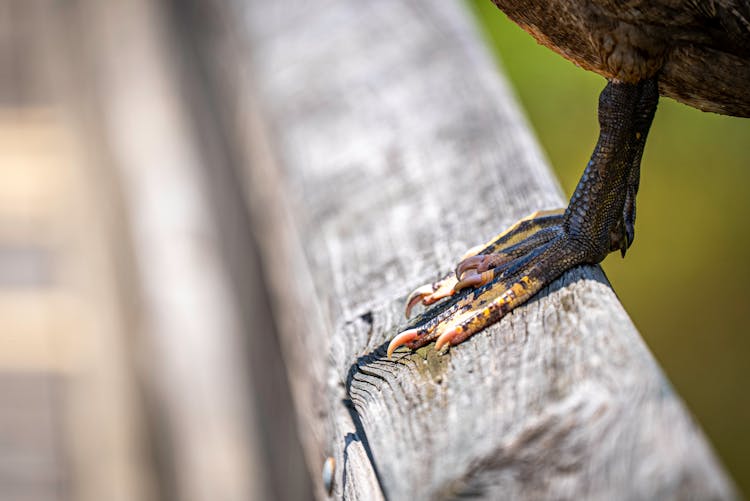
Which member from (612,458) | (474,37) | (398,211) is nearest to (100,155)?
(474,37)

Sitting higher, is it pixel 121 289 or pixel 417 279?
pixel 121 289

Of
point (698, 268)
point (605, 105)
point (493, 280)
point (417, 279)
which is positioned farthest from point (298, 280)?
point (698, 268)

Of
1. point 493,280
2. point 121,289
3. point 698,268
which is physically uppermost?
point 121,289

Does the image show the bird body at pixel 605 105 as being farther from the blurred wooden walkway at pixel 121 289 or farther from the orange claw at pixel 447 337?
the blurred wooden walkway at pixel 121 289

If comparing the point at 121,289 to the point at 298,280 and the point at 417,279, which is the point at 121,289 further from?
the point at 417,279

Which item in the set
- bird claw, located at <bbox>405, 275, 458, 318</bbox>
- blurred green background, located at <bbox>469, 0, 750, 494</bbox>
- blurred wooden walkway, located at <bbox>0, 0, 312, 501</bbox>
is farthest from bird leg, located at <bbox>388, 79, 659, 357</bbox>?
blurred green background, located at <bbox>469, 0, 750, 494</bbox>

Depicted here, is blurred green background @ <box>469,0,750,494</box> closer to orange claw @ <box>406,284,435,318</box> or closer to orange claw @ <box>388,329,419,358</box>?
orange claw @ <box>406,284,435,318</box>

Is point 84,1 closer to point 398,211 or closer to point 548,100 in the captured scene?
point 548,100
